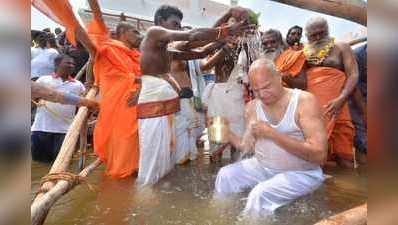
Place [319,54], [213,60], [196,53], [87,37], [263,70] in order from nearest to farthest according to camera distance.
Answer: [263,70] → [87,37] → [319,54] → [196,53] → [213,60]

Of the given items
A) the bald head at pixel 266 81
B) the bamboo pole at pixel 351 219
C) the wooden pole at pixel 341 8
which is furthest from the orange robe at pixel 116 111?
the bamboo pole at pixel 351 219

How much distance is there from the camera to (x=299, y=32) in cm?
523

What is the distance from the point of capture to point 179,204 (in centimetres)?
327

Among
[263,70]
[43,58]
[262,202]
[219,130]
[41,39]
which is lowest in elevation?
[262,202]

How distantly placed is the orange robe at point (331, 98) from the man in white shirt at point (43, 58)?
3853mm

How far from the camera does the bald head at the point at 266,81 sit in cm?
296

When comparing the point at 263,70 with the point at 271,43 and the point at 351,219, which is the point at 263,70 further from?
the point at 271,43

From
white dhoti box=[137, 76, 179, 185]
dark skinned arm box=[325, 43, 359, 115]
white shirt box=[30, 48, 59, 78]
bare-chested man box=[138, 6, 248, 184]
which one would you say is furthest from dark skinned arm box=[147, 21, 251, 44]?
white shirt box=[30, 48, 59, 78]

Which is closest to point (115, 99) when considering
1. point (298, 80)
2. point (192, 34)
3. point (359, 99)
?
point (192, 34)

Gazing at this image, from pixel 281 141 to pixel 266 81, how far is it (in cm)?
47

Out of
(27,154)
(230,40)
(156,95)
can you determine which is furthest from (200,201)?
(27,154)

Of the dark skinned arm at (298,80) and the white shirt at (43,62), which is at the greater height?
the white shirt at (43,62)

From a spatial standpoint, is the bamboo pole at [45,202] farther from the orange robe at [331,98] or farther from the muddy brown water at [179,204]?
the orange robe at [331,98]

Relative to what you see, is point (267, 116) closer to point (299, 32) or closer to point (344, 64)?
point (344, 64)
